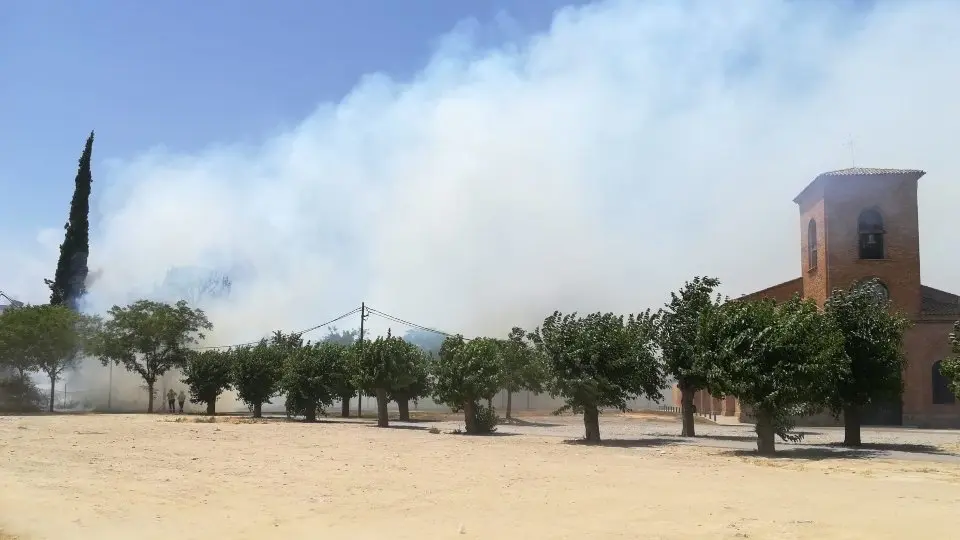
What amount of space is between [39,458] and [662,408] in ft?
236

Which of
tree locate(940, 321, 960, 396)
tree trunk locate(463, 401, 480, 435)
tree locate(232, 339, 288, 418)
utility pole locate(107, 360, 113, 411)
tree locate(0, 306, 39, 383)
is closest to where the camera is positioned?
tree locate(940, 321, 960, 396)

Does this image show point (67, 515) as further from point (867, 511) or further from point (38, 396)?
point (38, 396)

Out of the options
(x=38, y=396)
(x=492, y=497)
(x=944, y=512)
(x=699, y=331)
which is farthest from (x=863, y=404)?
(x=38, y=396)

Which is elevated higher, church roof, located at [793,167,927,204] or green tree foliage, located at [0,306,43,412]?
church roof, located at [793,167,927,204]

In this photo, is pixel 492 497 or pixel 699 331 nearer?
pixel 492 497

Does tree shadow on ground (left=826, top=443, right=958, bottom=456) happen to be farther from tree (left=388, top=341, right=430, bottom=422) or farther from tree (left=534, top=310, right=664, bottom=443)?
tree (left=388, top=341, right=430, bottom=422)

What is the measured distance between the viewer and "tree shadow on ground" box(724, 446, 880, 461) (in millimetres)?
23938

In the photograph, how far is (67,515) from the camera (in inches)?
501

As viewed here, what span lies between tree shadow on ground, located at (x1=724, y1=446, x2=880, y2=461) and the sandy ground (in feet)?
1.01

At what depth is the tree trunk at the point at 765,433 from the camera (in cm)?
2447

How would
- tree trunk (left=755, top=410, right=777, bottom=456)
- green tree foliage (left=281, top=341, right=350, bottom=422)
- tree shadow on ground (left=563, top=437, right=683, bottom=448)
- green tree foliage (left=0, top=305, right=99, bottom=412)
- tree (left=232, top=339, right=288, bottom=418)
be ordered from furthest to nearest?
1. green tree foliage (left=0, top=305, right=99, bottom=412)
2. tree (left=232, top=339, right=288, bottom=418)
3. green tree foliage (left=281, top=341, right=350, bottom=422)
4. tree shadow on ground (left=563, top=437, right=683, bottom=448)
5. tree trunk (left=755, top=410, right=777, bottom=456)

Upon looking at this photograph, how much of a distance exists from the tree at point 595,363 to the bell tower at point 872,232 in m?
20.7

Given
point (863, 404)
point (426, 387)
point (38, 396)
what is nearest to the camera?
point (863, 404)

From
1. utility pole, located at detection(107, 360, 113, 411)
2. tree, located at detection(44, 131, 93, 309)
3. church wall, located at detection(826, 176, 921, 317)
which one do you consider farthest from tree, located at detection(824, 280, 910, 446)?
tree, located at detection(44, 131, 93, 309)
